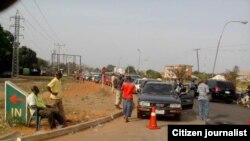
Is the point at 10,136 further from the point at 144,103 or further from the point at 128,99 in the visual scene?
the point at 144,103

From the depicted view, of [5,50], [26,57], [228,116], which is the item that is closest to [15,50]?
[5,50]

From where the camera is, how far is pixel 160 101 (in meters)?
17.3

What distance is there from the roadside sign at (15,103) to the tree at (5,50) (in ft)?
196

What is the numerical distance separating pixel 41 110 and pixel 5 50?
219 ft

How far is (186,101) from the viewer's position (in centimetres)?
2048

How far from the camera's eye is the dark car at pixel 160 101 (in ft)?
56.2

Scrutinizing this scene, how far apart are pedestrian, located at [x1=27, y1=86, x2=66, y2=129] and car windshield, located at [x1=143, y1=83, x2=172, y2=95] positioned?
6.53 m

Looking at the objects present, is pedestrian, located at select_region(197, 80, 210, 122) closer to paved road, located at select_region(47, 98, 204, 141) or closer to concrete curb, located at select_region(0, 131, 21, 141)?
paved road, located at select_region(47, 98, 204, 141)

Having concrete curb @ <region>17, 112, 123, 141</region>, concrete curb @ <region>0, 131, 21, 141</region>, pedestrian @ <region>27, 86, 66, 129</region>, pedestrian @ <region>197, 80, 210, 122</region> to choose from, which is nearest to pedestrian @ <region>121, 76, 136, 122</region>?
concrete curb @ <region>17, 112, 123, 141</region>

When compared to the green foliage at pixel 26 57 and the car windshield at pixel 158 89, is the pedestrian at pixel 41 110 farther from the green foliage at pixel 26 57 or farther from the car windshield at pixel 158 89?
the green foliage at pixel 26 57

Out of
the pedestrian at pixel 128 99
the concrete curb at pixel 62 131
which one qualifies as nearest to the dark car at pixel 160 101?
the pedestrian at pixel 128 99

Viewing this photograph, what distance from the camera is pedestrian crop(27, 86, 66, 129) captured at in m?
12.6

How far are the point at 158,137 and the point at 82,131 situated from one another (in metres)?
2.24

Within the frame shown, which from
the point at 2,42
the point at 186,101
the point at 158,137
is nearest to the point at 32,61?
the point at 2,42
